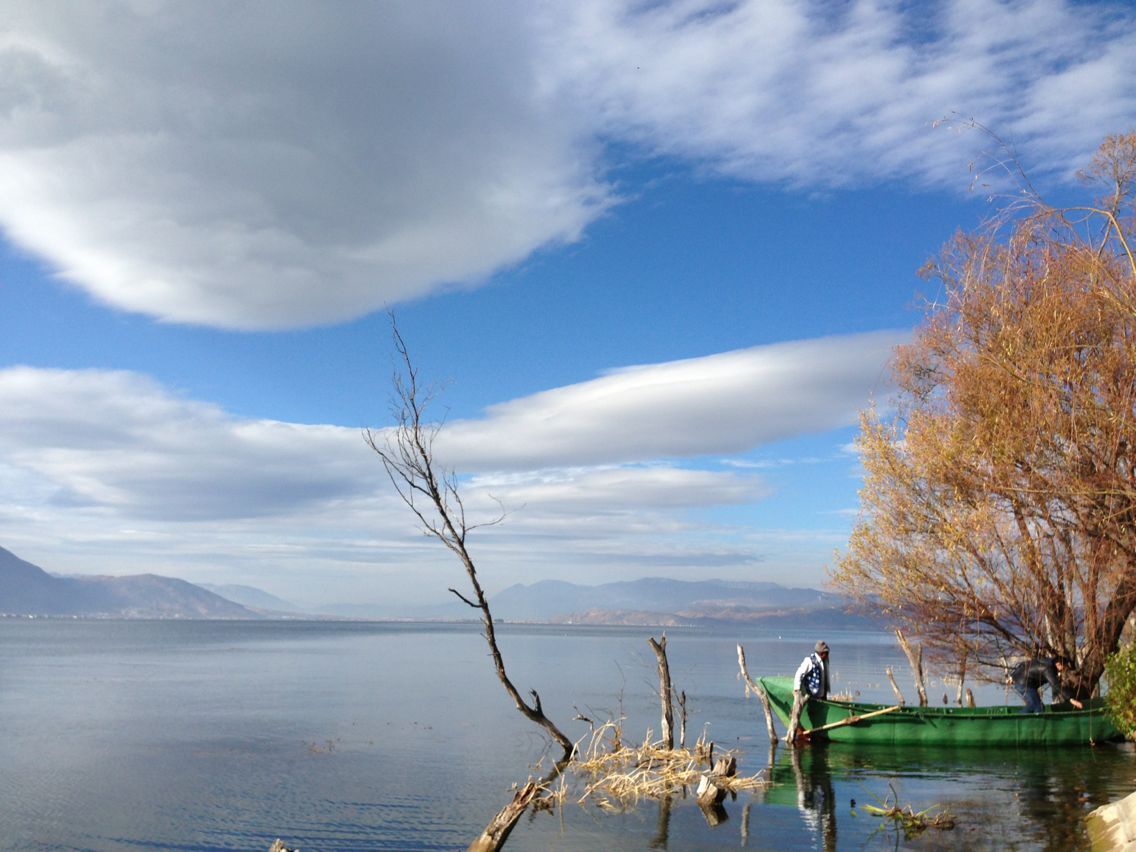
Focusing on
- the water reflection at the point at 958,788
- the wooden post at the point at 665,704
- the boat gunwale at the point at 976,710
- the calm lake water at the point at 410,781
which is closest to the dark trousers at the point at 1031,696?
the boat gunwale at the point at 976,710

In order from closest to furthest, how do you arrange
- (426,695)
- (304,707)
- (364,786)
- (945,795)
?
(945,795) < (364,786) < (304,707) < (426,695)

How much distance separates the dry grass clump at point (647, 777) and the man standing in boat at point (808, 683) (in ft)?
11.3

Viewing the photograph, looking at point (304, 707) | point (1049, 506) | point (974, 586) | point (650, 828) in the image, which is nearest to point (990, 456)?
point (1049, 506)

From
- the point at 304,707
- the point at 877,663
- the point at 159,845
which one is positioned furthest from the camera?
the point at 877,663

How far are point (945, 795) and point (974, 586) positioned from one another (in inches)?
269

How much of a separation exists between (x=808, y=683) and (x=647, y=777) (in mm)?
6743

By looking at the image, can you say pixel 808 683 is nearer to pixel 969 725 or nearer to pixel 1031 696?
pixel 969 725

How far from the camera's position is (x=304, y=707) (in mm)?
43281

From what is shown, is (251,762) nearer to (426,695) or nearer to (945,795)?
(945,795)

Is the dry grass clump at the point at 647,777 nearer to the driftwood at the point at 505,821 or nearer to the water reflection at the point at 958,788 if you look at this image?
the water reflection at the point at 958,788

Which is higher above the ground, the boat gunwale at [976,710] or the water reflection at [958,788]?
the boat gunwale at [976,710]

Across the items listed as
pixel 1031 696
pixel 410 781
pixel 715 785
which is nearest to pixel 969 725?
pixel 1031 696

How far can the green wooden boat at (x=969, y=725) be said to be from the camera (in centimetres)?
2558

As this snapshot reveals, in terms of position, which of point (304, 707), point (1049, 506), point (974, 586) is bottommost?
point (304, 707)
